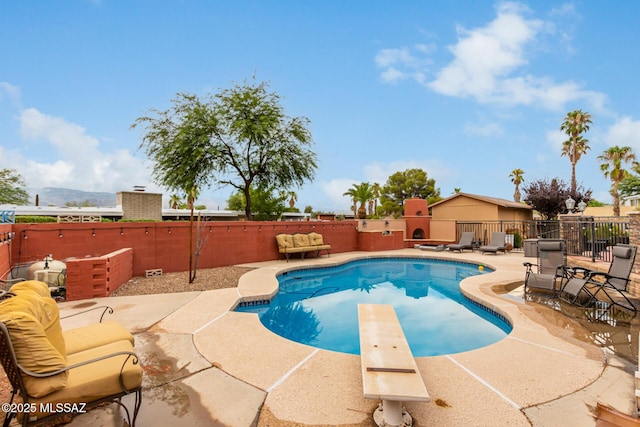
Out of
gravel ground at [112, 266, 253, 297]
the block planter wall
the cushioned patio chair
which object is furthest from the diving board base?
the block planter wall

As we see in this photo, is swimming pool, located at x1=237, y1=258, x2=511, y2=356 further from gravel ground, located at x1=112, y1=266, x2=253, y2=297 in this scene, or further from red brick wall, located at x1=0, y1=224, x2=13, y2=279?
red brick wall, located at x1=0, y1=224, x2=13, y2=279

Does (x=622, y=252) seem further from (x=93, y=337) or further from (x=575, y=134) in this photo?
(x=575, y=134)

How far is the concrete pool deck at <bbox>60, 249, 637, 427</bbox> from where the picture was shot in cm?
252

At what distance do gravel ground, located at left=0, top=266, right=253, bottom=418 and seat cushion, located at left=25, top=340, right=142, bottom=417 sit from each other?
15.9 ft

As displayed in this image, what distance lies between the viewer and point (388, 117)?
2120 cm

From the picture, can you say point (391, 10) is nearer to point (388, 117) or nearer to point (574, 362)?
point (388, 117)

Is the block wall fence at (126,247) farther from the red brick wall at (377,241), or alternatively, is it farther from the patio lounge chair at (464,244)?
the patio lounge chair at (464,244)

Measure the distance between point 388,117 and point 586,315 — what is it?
18.1 meters

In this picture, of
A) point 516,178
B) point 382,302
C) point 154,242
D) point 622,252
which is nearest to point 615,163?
point 516,178

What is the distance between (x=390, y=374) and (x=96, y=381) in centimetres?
224

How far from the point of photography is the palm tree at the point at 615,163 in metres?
25.0

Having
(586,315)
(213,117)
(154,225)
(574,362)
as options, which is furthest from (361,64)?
(574,362)

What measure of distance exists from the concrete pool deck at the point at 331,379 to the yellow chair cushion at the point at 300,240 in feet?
22.3

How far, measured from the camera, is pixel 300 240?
1201 cm
